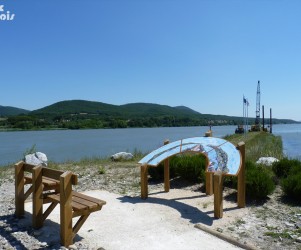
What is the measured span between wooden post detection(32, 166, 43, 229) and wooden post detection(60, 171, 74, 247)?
2.73 feet

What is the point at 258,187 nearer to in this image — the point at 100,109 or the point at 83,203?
the point at 83,203

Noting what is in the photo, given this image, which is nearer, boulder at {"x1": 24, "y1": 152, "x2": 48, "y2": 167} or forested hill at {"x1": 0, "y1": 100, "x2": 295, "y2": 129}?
boulder at {"x1": 24, "y1": 152, "x2": 48, "y2": 167}

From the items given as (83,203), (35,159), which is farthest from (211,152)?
(35,159)

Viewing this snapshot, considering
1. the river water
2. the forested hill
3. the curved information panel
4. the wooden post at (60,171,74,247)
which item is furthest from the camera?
the forested hill

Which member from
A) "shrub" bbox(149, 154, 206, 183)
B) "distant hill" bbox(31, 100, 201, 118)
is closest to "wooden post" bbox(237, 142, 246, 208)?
"shrub" bbox(149, 154, 206, 183)

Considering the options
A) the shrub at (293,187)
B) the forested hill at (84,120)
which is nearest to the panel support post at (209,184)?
the shrub at (293,187)

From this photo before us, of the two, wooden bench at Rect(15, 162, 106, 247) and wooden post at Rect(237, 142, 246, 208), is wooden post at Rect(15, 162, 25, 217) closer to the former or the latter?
wooden bench at Rect(15, 162, 106, 247)

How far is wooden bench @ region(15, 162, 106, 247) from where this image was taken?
4.79 meters

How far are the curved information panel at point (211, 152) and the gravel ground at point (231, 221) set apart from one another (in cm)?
93

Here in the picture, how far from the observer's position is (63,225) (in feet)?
15.7

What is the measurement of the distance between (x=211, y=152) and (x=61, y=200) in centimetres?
350

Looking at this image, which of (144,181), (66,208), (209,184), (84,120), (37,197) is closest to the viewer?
(66,208)

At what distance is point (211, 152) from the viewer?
7125 millimetres


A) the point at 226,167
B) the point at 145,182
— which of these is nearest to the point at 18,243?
the point at 145,182
